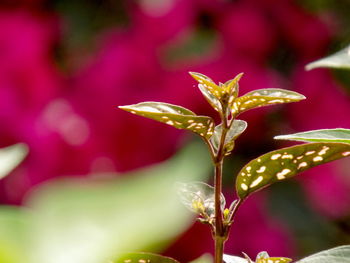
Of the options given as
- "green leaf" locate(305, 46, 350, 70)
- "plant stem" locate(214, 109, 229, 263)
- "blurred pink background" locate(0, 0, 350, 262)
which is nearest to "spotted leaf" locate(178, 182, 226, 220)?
"plant stem" locate(214, 109, 229, 263)

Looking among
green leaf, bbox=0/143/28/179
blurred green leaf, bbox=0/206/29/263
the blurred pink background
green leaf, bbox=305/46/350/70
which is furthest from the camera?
the blurred pink background

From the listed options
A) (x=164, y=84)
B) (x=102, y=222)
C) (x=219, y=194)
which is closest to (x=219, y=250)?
(x=219, y=194)

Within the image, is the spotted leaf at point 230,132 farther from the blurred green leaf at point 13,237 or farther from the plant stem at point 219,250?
the blurred green leaf at point 13,237

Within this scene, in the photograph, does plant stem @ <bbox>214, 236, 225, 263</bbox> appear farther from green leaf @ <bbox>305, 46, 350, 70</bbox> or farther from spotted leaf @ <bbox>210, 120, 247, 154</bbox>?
green leaf @ <bbox>305, 46, 350, 70</bbox>

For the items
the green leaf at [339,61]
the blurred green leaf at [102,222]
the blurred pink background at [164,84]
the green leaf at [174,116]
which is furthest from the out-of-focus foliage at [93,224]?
the blurred pink background at [164,84]

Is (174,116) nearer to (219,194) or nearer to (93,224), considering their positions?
(219,194)
